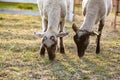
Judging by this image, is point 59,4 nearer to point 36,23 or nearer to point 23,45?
point 23,45

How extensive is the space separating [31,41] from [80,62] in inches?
84.0

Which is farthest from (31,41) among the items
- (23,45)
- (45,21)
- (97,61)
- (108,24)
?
(108,24)

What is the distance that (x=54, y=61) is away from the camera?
6.49 m

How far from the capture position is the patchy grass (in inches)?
227

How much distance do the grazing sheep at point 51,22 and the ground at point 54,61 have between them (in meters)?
0.37

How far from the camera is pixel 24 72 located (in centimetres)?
584

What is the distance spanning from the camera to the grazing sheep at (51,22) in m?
5.91

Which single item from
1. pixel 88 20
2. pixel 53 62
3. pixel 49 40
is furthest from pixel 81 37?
pixel 53 62

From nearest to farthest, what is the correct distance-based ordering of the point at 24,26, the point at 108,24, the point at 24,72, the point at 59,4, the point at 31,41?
the point at 24,72 < the point at 59,4 < the point at 31,41 < the point at 24,26 < the point at 108,24

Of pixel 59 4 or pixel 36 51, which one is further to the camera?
pixel 36 51

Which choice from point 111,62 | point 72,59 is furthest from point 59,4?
point 111,62

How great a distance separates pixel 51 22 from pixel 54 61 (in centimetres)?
90

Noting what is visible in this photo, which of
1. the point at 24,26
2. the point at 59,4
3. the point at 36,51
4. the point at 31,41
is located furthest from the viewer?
the point at 24,26

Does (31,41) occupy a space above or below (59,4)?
below
